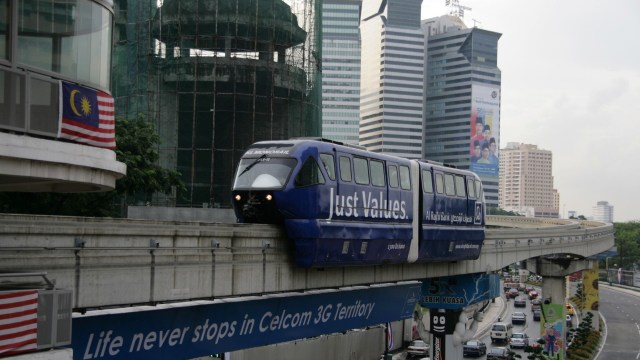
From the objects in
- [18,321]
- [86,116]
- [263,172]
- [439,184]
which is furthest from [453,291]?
[18,321]

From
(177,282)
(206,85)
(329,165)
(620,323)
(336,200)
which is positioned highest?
(206,85)

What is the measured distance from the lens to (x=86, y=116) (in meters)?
10.7

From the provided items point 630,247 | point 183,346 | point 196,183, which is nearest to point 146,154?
point 196,183

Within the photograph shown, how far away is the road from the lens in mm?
66188

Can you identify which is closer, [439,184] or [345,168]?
[345,168]

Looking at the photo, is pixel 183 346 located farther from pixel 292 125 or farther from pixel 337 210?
pixel 292 125

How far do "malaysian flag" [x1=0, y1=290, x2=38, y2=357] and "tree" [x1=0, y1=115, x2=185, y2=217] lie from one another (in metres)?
23.6

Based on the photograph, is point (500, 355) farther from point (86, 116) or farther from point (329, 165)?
point (86, 116)

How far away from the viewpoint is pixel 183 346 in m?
16.5

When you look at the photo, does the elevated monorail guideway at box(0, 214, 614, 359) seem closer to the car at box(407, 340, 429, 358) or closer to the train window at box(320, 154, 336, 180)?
the train window at box(320, 154, 336, 180)

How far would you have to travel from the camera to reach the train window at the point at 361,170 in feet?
72.7

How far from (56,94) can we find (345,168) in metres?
12.2

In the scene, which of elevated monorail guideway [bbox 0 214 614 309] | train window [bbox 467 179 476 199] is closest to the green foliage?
train window [bbox 467 179 476 199]

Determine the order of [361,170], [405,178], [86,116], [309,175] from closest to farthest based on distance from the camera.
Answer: [86,116] → [309,175] → [361,170] → [405,178]
